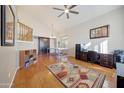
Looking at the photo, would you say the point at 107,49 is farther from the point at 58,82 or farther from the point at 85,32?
the point at 58,82

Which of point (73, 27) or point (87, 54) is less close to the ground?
point (73, 27)

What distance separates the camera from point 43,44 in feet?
41.0

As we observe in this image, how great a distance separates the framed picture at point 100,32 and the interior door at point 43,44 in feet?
18.5

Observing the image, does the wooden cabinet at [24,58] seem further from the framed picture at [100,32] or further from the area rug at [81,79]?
the framed picture at [100,32]

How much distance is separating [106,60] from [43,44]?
7.71 meters

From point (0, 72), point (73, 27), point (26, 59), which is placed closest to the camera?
point (0, 72)

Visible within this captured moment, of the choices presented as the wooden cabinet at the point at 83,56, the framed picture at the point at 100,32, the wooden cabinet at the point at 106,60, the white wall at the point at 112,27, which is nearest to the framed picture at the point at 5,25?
the wooden cabinet at the point at 106,60

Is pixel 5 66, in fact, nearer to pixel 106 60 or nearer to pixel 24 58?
pixel 24 58

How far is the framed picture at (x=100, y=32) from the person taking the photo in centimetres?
664

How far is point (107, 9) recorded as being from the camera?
6.16m

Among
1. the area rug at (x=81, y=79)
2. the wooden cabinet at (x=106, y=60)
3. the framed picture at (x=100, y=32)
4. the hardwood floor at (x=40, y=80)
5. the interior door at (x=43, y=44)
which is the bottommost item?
the hardwood floor at (x=40, y=80)

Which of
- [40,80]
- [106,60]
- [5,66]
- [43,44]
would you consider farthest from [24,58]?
[43,44]
